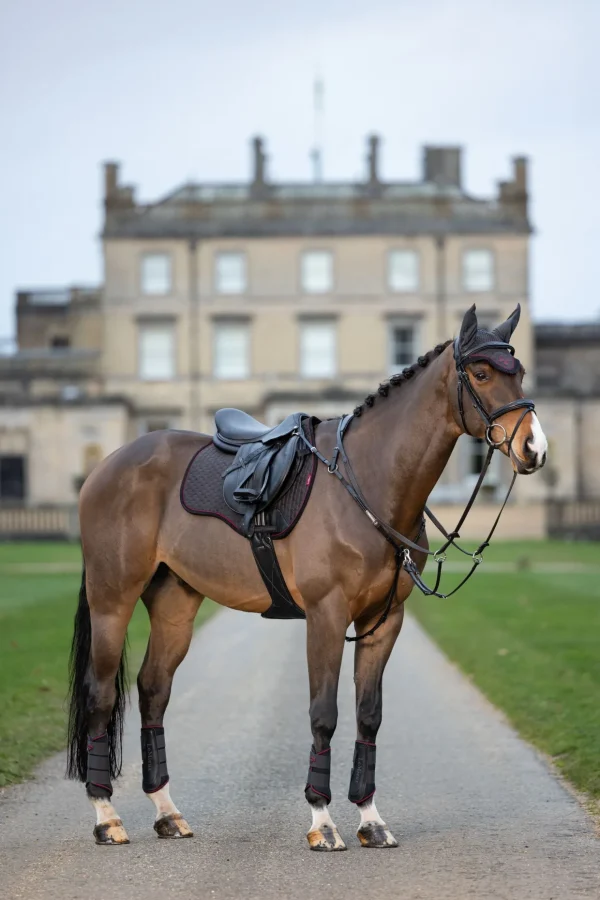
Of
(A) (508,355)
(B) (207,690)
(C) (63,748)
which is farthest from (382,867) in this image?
(B) (207,690)

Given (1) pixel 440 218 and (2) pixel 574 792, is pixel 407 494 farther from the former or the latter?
(1) pixel 440 218

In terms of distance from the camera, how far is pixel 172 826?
721 cm

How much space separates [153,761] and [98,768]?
0.31m

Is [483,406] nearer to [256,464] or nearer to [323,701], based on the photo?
[256,464]

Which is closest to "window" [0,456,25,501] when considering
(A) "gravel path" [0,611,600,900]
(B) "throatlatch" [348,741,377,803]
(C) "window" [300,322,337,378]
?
(C) "window" [300,322,337,378]

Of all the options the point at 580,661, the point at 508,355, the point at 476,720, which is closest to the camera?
the point at 508,355

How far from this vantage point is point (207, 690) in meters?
13.3

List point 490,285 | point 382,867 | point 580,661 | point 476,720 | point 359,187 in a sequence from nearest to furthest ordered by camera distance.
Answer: point 382,867, point 476,720, point 580,661, point 490,285, point 359,187

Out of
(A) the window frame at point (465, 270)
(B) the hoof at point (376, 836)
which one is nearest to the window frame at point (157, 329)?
(A) the window frame at point (465, 270)

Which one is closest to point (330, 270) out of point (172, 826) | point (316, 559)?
point (316, 559)

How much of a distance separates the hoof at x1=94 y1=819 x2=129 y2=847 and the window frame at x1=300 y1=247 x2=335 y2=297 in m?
54.5

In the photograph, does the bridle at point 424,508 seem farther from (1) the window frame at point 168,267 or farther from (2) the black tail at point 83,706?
(1) the window frame at point 168,267

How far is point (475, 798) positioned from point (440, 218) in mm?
54923

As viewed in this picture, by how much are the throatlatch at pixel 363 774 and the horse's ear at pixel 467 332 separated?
2.15 m
